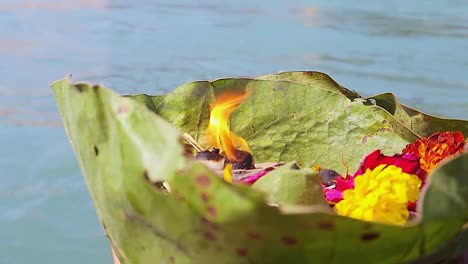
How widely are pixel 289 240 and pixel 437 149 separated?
0.76ft

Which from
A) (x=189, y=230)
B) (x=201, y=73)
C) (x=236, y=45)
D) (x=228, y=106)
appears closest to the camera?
(x=189, y=230)

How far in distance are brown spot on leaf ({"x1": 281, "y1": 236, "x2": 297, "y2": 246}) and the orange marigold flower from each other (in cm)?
21

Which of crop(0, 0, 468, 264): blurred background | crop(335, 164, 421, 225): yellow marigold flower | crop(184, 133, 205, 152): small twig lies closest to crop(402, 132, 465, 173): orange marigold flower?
crop(335, 164, 421, 225): yellow marigold flower

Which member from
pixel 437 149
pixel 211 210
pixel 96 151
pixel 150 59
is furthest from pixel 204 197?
pixel 150 59

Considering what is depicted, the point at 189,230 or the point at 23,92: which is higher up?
the point at 189,230

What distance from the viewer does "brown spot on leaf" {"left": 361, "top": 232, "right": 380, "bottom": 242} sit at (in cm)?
39

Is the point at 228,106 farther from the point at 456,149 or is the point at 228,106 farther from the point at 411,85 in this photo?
the point at 411,85

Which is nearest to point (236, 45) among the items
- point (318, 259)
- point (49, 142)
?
point (49, 142)

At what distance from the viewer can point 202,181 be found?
36 cm

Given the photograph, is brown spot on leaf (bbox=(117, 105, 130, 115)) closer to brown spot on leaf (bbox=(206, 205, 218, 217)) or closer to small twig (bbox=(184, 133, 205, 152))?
brown spot on leaf (bbox=(206, 205, 218, 217))

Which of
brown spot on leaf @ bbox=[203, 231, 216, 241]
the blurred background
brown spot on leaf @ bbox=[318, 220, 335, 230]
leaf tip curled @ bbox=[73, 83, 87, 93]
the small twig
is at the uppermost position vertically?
leaf tip curled @ bbox=[73, 83, 87, 93]

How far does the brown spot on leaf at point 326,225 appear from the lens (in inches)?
15.1

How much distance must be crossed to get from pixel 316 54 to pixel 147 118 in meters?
4.30

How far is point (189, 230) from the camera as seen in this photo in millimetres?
397
